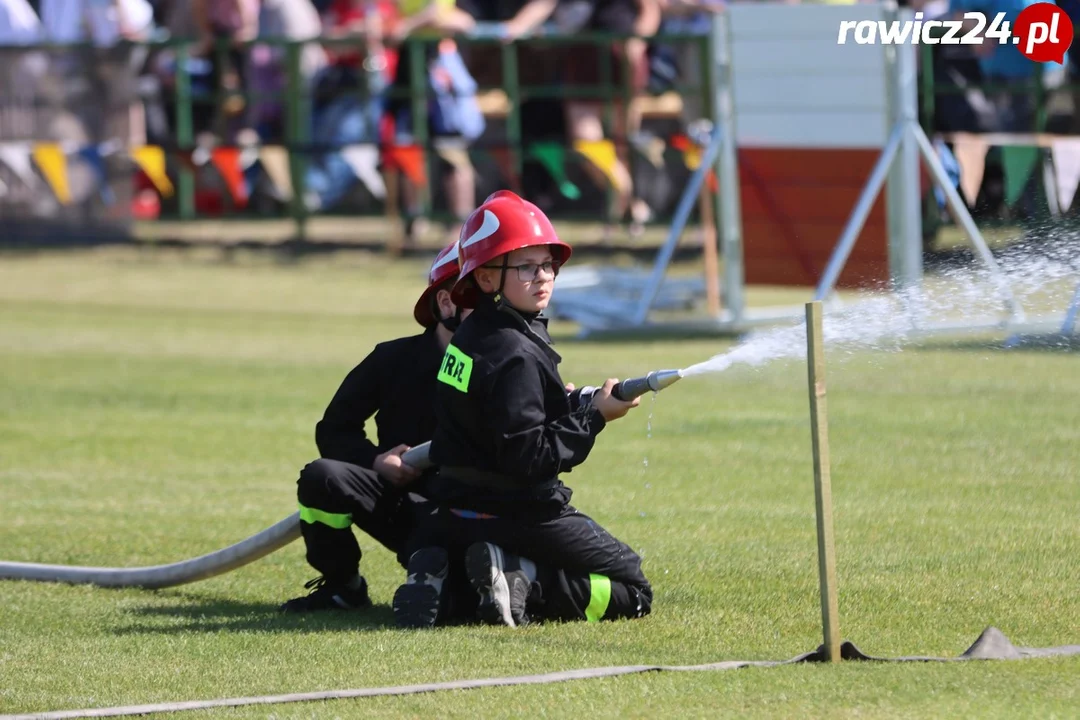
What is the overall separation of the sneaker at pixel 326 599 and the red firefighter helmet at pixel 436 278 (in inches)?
37.0

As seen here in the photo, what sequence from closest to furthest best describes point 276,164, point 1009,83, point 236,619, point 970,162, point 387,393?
point 236,619, point 387,393, point 970,162, point 1009,83, point 276,164

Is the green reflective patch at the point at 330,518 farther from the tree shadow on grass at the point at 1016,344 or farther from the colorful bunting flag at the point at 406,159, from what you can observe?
the colorful bunting flag at the point at 406,159

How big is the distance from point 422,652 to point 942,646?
147 centimetres

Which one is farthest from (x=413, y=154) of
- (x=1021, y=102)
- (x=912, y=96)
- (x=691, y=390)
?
(x=691, y=390)

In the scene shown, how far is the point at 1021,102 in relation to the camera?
16.8m

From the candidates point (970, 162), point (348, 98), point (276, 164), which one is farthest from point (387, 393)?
point (348, 98)

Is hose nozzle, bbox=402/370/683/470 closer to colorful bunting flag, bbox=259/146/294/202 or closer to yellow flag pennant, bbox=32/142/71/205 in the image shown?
colorful bunting flag, bbox=259/146/294/202

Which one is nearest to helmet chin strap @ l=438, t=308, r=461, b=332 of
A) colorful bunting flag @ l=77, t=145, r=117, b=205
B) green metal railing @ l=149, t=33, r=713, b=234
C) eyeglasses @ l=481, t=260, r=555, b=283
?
eyeglasses @ l=481, t=260, r=555, b=283

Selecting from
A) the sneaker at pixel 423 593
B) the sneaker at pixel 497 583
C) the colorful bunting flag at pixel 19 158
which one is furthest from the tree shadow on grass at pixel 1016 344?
the colorful bunting flag at pixel 19 158

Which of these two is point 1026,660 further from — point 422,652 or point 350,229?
point 350,229

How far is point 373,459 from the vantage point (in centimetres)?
606

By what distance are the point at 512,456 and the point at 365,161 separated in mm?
13500

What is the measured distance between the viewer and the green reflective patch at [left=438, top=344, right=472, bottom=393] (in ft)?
18.0

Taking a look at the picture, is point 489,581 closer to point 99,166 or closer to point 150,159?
point 150,159
